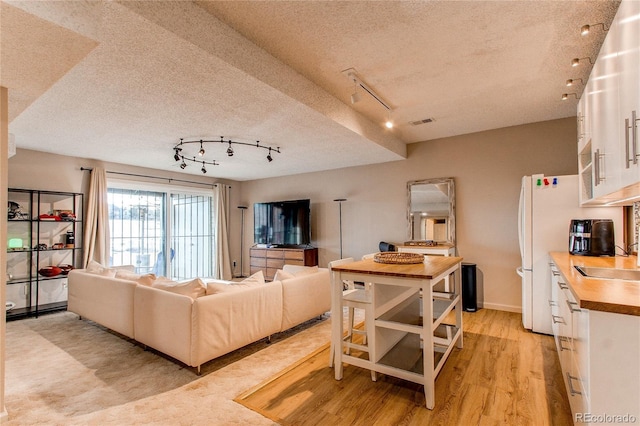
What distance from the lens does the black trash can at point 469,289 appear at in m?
4.32

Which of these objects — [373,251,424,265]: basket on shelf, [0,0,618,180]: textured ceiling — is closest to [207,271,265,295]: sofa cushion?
[373,251,424,265]: basket on shelf

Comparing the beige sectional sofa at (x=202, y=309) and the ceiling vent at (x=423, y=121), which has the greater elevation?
the ceiling vent at (x=423, y=121)

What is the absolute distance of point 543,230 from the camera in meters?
3.37

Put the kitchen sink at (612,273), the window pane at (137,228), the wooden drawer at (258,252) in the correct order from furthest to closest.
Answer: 1. the wooden drawer at (258,252)
2. the window pane at (137,228)
3. the kitchen sink at (612,273)

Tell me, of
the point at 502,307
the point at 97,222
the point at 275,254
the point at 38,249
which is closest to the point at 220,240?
the point at 275,254

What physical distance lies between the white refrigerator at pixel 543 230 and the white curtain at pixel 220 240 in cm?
579

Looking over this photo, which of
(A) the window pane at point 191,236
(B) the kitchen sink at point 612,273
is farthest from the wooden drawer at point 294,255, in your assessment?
(B) the kitchen sink at point 612,273

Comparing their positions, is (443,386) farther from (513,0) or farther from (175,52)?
(175,52)

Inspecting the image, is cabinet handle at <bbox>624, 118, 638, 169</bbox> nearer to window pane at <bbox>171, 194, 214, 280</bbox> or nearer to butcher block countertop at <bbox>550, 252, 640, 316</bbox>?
butcher block countertop at <bbox>550, 252, 640, 316</bbox>

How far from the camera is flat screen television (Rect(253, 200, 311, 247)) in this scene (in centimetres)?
625

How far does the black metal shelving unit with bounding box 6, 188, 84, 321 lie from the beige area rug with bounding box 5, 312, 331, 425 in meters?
0.91

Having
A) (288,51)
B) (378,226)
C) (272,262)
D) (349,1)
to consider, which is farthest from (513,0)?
(272,262)

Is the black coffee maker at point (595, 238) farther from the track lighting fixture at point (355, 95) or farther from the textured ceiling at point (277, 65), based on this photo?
the track lighting fixture at point (355, 95)

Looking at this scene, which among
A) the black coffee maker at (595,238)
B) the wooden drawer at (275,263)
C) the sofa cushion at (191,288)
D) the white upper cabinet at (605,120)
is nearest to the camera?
the white upper cabinet at (605,120)
